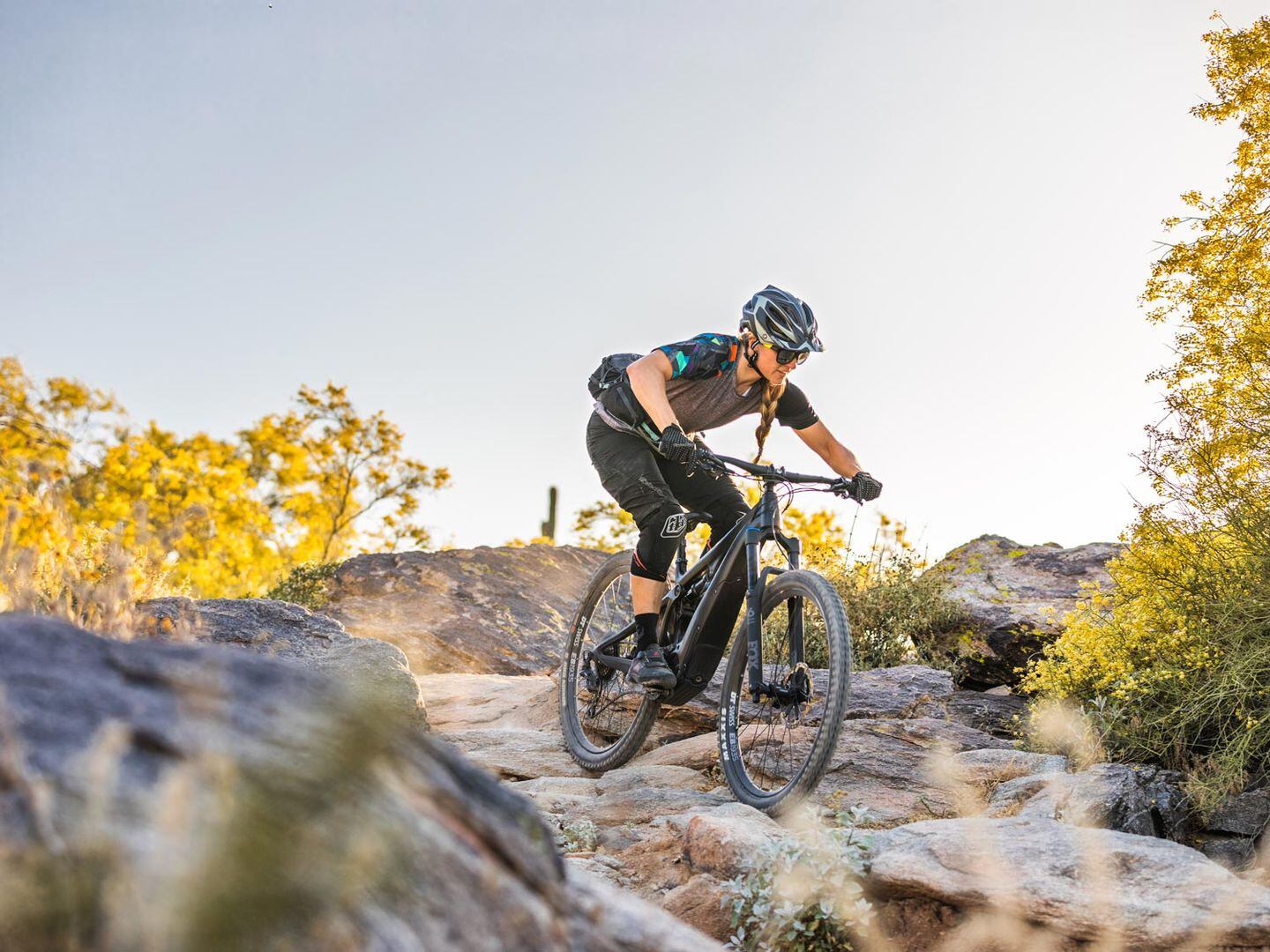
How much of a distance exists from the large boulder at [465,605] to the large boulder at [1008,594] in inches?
138

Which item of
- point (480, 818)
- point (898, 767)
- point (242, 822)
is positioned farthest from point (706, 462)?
point (242, 822)

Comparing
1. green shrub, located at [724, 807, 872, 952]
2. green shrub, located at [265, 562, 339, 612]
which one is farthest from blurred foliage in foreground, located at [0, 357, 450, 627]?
green shrub, located at [724, 807, 872, 952]

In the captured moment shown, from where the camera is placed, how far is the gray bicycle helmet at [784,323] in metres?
4.70

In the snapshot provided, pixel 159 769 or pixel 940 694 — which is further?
pixel 940 694

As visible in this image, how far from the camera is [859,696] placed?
233 inches

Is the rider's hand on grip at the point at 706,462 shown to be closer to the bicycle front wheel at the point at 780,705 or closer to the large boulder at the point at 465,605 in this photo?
the bicycle front wheel at the point at 780,705

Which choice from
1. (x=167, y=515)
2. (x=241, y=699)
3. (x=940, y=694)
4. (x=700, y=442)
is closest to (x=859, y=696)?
(x=940, y=694)

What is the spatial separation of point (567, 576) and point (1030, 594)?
4720 mm

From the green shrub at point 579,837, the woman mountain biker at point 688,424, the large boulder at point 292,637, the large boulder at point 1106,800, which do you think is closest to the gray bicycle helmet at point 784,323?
the woman mountain biker at point 688,424

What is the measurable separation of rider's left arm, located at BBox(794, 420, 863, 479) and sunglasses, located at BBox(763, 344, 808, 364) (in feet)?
1.76

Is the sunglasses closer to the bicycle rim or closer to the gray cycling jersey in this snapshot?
the gray cycling jersey

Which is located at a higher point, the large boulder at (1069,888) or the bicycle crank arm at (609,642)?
the bicycle crank arm at (609,642)

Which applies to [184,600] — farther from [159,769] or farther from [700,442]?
[159,769]

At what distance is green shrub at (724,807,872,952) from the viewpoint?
300 cm
